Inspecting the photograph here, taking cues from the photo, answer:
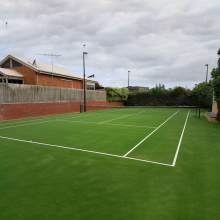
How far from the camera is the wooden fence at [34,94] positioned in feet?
56.1

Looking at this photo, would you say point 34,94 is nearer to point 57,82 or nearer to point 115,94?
point 57,82

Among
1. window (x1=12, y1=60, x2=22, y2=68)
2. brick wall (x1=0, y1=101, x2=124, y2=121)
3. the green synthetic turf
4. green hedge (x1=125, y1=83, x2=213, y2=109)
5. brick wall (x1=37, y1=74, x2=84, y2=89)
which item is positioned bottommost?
the green synthetic turf

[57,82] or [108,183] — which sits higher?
[57,82]

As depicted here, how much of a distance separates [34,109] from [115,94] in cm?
1990

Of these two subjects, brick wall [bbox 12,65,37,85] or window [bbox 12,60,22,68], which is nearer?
brick wall [bbox 12,65,37,85]

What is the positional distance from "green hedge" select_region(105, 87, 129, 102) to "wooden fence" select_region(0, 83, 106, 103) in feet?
31.7

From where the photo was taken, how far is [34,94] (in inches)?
786

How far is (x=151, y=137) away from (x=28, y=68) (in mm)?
21423

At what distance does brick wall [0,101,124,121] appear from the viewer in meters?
16.8

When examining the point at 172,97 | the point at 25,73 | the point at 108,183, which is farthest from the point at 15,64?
the point at 172,97

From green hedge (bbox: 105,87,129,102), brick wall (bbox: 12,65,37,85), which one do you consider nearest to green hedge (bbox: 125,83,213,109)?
green hedge (bbox: 105,87,129,102)

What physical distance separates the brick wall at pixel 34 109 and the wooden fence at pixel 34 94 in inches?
19.1

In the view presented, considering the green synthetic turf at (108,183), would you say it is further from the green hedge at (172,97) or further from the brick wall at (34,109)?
Answer: the green hedge at (172,97)

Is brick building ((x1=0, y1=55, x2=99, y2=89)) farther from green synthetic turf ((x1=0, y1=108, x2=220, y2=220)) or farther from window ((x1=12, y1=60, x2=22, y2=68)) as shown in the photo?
green synthetic turf ((x1=0, y1=108, x2=220, y2=220))
